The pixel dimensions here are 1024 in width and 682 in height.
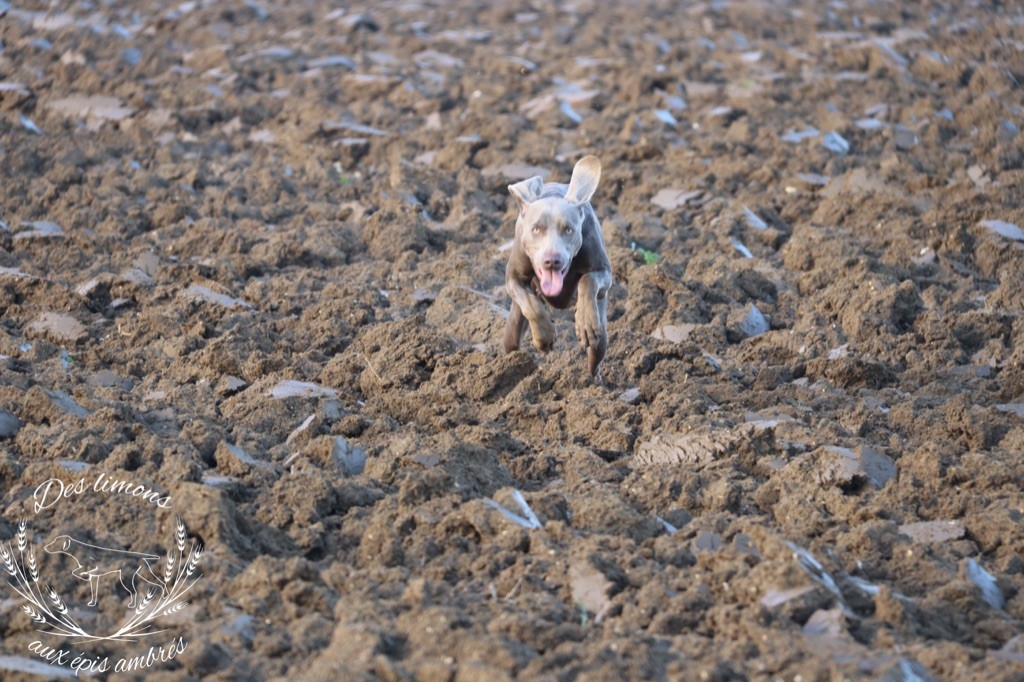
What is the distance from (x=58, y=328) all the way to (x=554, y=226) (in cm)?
379

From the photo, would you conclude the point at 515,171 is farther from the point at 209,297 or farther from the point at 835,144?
the point at 209,297

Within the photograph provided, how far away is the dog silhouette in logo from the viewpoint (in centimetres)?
561

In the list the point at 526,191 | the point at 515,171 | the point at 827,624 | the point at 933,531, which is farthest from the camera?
the point at 515,171

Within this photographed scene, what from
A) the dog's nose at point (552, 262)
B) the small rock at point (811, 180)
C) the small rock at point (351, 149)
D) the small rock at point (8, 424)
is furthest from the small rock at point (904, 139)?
the small rock at point (8, 424)

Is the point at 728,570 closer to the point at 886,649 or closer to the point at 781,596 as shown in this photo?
the point at 781,596

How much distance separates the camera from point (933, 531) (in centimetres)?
617

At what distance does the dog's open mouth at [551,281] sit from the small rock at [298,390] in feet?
5.14

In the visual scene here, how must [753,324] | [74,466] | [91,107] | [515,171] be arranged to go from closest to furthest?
[74,466] < [753,324] < [515,171] < [91,107]

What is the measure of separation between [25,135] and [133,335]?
540 cm

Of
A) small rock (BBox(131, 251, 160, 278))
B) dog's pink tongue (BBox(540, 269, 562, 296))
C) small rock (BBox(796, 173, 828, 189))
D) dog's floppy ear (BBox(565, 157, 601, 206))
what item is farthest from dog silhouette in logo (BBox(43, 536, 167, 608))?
small rock (BBox(796, 173, 828, 189))

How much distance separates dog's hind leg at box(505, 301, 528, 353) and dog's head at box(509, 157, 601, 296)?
696 mm

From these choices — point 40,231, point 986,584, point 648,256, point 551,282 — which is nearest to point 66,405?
point 551,282

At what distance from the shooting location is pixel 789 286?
32.8ft

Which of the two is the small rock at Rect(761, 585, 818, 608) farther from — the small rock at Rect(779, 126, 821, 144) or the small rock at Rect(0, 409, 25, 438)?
the small rock at Rect(779, 126, 821, 144)
